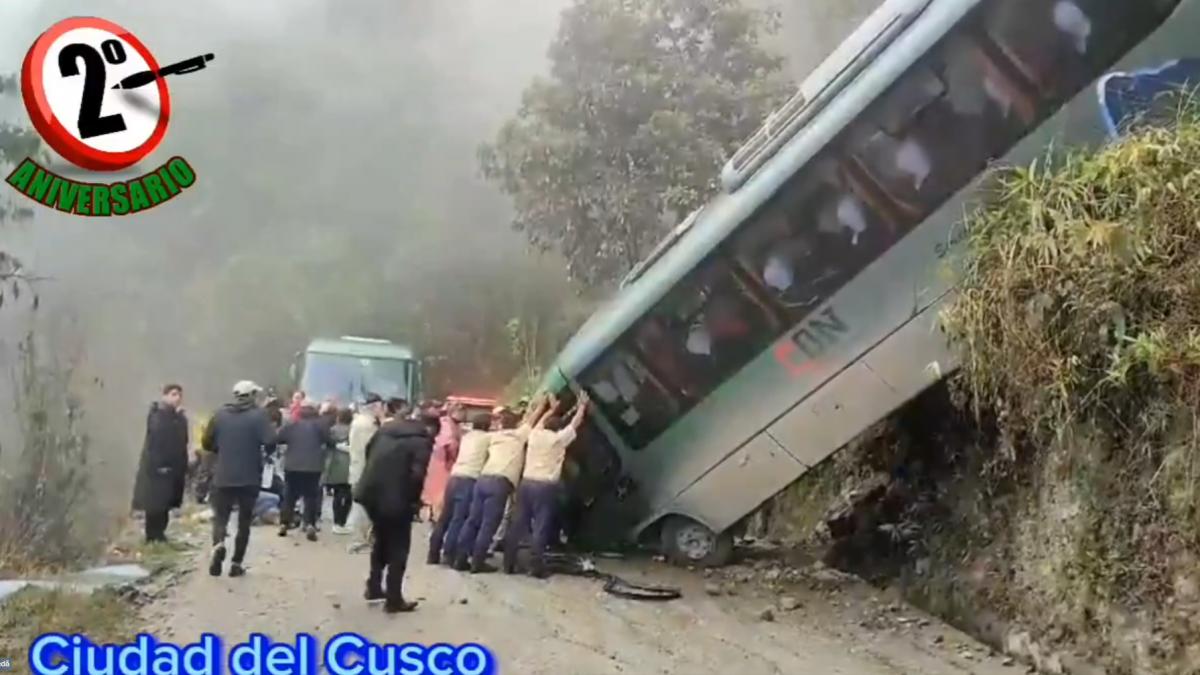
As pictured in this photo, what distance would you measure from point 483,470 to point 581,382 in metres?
0.44

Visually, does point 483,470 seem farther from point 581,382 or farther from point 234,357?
point 234,357

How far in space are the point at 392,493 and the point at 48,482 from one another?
93 centimetres

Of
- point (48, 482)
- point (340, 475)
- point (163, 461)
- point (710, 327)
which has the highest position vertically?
point (48, 482)

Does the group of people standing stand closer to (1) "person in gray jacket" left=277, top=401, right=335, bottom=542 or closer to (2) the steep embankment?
Answer: (1) "person in gray jacket" left=277, top=401, right=335, bottom=542

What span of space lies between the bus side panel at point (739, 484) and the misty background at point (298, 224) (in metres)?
0.90

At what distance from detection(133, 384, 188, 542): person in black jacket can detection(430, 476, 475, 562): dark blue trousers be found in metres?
0.74

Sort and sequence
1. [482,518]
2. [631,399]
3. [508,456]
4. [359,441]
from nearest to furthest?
1. [359,441]
2. [482,518]
3. [508,456]
4. [631,399]

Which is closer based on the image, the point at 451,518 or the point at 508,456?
the point at 451,518

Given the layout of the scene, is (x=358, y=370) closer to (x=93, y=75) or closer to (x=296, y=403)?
(x=296, y=403)

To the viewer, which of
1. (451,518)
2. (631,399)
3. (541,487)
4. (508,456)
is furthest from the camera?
(631,399)

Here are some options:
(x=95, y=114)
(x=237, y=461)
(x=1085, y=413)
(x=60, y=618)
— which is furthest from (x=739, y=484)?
(x=95, y=114)

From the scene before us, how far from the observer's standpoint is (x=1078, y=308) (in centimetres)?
360

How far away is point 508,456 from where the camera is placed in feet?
13.7

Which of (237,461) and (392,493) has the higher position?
(237,461)
